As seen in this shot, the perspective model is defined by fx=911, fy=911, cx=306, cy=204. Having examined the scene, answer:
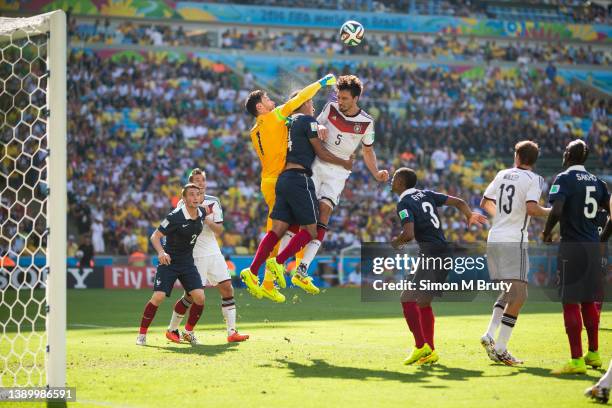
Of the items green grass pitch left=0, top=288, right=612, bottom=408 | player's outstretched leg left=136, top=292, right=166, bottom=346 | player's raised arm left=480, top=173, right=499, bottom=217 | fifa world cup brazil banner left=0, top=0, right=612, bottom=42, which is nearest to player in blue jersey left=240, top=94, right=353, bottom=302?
green grass pitch left=0, top=288, right=612, bottom=408

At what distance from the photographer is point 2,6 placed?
35031 millimetres

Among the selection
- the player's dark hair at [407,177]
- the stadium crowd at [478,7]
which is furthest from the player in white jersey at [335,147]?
the stadium crowd at [478,7]

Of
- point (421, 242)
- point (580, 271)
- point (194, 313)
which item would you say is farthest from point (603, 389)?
point (194, 313)

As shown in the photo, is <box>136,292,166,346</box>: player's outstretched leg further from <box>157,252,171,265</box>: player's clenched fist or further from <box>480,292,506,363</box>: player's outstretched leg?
<box>480,292,506,363</box>: player's outstretched leg

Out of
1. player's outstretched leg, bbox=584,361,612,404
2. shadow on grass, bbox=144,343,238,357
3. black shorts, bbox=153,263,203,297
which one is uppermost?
black shorts, bbox=153,263,203,297

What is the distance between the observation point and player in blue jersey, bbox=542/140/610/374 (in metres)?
8.46

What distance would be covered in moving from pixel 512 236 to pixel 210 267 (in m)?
4.47

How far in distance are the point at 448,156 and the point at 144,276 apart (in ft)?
43.3

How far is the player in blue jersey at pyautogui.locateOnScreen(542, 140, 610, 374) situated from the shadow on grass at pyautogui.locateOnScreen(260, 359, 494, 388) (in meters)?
0.97

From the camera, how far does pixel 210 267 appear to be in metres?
12.0

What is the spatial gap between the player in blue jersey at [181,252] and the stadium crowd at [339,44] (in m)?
25.0

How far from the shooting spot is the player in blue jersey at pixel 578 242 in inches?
333

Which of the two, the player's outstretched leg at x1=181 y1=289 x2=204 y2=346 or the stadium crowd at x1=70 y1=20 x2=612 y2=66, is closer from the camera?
the player's outstretched leg at x1=181 y1=289 x2=204 y2=346

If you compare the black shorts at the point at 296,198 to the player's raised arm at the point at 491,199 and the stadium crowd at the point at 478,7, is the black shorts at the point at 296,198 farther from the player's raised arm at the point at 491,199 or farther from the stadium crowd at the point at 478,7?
the stadium crowd at the point at 478,7
